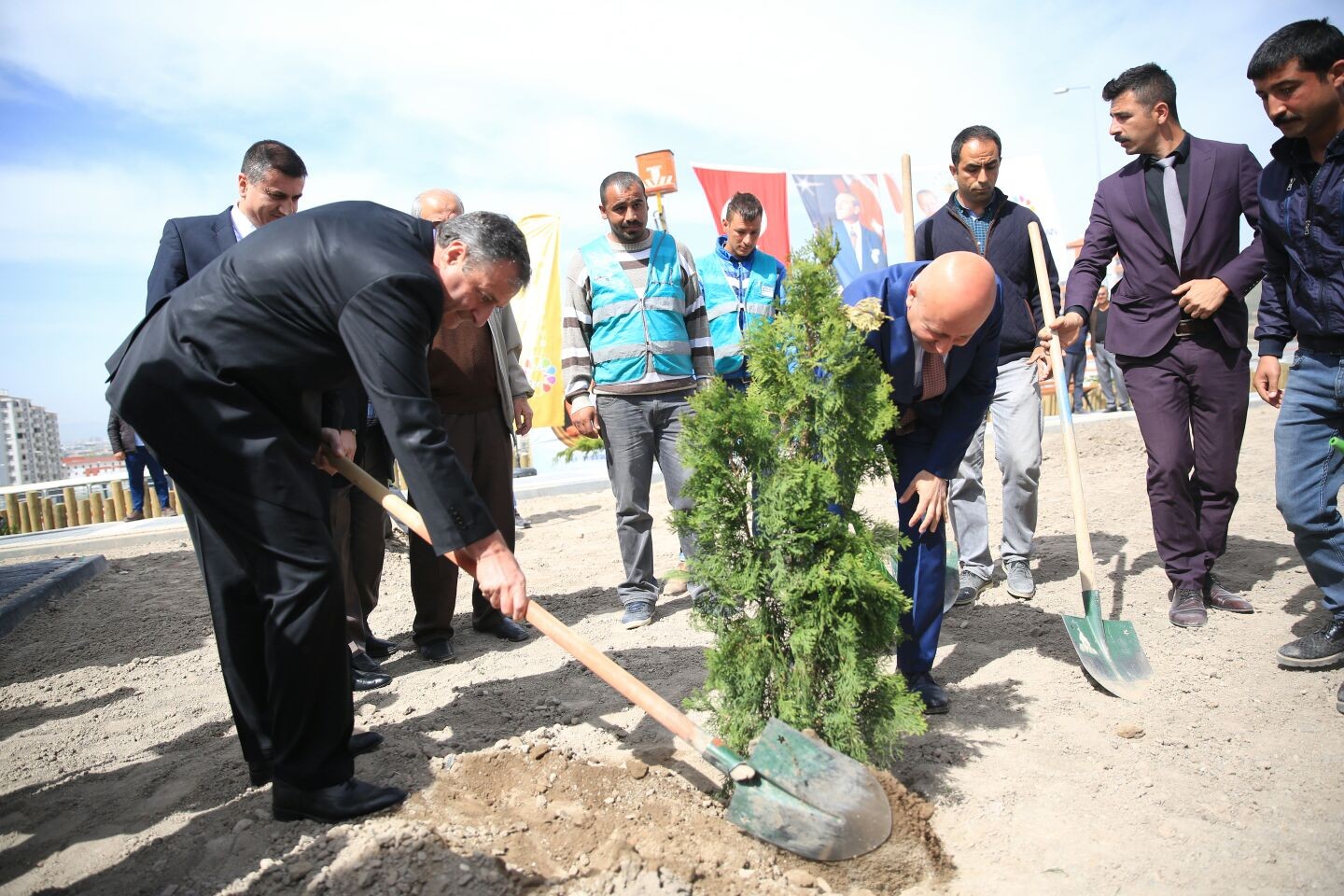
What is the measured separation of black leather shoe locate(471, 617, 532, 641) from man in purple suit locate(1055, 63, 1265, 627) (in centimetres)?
330

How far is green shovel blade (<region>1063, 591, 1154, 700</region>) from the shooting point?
3461 millimetres

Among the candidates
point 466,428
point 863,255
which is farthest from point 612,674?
point 863,255

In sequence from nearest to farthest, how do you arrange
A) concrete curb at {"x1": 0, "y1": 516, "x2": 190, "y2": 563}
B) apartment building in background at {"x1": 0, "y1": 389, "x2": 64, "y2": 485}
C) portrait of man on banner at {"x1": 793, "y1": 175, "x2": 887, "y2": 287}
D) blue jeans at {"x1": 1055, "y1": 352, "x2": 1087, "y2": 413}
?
concrete curb at {"x1": 0, "y1": 516, "x2": 190, "y2": 563} → blue jeans at {"x1": 1055, "y1": 352, "x2": 1087, "y2": 413} → portrait of man on banner at {"x1": 793, "y1": 175, "x2": 887, "y2": 287} → apartment building in background at {"x1": 0, "y1": 389, "x2": 64, "y2": 485}

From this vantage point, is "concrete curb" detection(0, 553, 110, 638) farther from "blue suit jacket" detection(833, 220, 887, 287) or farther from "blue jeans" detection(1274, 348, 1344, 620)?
"blue suit jacket" detection(833, 220, 887, 287)

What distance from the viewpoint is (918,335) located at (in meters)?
2.94

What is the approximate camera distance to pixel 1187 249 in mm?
4180

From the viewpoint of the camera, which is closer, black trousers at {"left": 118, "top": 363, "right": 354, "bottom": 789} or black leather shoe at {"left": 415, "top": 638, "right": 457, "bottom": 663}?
black trousers at {"left": 118, "top": 363, "right": 354, "bottom": 789}

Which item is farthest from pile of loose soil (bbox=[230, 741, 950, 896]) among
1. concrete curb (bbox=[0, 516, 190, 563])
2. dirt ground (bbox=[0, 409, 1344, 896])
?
concrete curb (bbox=[0, 516, 190, 563])

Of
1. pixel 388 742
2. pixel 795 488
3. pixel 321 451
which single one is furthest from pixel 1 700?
pixel 795 488

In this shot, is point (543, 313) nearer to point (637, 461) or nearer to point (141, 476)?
point (141, 476)

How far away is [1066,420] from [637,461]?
2342 mm

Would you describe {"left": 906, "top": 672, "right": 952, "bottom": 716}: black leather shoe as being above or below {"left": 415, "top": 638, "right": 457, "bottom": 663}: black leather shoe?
below

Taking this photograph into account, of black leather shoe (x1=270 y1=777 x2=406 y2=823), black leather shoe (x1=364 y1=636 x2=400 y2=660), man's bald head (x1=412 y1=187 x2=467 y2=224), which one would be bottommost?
black leather shoe (x1=270 y1=777 x2=406 y2=823)

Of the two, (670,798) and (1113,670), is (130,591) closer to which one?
(670,798)
